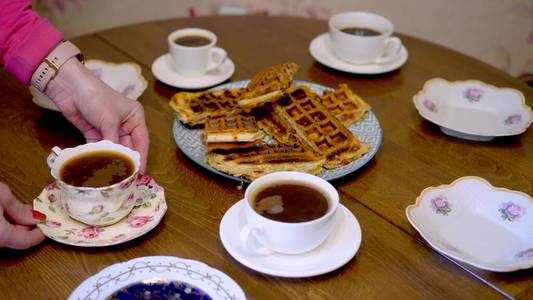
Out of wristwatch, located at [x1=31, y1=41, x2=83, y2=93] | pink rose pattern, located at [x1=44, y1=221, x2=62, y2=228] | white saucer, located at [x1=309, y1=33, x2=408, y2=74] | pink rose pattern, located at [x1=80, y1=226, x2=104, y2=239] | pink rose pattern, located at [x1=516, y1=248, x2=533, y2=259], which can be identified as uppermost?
wristwatch, located at [x1=31, y1=41, x2=83, y2=93]

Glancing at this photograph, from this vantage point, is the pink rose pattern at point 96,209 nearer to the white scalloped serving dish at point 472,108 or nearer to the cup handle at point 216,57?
the cup handle at point 216,57

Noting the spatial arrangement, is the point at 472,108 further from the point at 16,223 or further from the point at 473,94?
the point at 16,223

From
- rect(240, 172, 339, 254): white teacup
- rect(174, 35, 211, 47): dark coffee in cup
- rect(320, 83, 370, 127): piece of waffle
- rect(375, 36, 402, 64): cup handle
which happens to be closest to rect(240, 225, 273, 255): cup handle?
rect(240, 172, 339, 254): white teacup

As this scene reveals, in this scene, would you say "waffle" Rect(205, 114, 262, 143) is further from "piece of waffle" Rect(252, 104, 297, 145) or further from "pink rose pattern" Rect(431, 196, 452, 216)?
"pink rose pattern" Rect(431, 196, 452, 216)

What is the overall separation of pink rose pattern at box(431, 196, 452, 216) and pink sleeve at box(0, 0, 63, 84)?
3.76 ft

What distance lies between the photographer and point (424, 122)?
181 cm

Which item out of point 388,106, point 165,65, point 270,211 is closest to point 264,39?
point 165,65

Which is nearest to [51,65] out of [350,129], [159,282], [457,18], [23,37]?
[23,37]

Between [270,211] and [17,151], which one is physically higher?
[270,211]

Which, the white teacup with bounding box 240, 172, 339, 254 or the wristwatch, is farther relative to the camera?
the wristwatch

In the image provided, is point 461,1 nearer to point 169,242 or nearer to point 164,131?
point 164,131

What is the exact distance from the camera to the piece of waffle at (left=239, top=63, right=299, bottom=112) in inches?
67.4

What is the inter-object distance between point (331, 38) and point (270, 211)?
1144mm

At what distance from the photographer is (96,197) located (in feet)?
3.95
